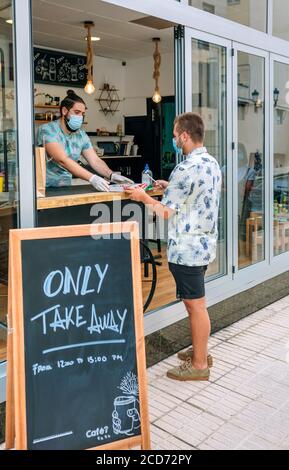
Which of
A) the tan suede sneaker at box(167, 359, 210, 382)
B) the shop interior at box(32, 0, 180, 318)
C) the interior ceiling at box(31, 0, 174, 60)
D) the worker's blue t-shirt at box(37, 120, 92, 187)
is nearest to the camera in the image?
the tan suede sneaker at box(167, 359, 210, 382)

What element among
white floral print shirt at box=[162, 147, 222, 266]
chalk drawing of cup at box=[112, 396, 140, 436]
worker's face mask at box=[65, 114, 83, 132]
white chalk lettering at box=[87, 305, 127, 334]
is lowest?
chalk drawing of cup at box=[112, 396, 140, 436]

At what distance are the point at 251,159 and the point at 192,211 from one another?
201cm

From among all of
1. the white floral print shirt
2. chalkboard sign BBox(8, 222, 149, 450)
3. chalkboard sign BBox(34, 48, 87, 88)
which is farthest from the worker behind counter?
chalkboard sign BBox(34, 48, 87, 88)

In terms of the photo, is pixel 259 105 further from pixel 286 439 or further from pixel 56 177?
pixel 286 439

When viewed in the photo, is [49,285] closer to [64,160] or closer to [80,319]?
[80,319]

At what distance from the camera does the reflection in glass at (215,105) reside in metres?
4.09

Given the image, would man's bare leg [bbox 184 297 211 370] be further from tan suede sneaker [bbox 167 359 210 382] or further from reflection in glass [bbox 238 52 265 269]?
reflection in glass [bbox 238 52 265 269]

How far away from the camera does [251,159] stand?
493 centimetres

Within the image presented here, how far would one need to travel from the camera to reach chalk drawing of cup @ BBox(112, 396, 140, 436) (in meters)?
2.24

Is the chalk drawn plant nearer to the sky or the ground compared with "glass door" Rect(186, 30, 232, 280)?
nearer to the ground

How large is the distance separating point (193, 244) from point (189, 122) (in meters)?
0.74

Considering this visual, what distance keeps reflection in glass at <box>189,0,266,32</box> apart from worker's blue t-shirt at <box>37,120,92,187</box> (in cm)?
133

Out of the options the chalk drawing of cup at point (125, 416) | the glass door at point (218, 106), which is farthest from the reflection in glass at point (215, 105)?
the chalk drawing of cup at point (125, 416)
